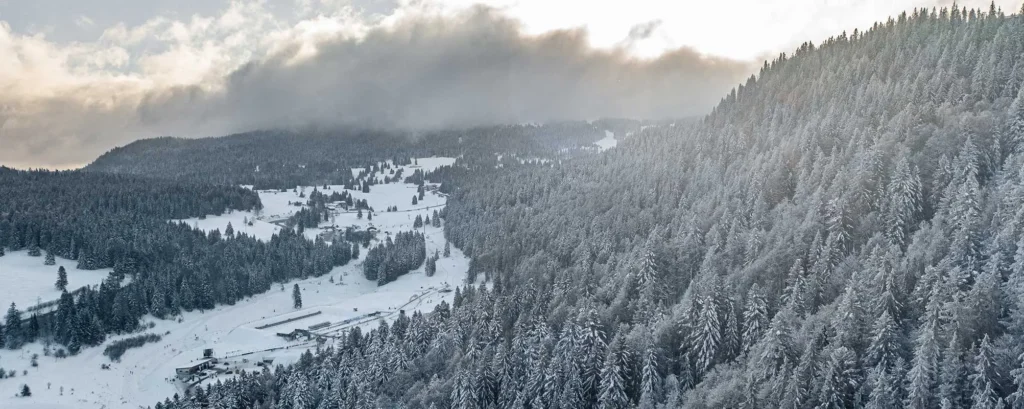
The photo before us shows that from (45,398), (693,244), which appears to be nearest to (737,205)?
(693,244)

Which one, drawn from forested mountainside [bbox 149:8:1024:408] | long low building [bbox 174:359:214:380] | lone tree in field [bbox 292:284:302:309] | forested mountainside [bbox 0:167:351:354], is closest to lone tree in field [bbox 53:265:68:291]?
forested mountainside [bbox 0:167:351:354]

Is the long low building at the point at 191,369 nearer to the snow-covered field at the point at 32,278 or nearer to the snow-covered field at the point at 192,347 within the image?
the snow-covered field at the point at 192,347

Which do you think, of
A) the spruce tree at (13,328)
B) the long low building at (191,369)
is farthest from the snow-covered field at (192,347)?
the spruce tree at (13,328)

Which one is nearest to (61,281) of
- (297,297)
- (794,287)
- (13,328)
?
(13,328)

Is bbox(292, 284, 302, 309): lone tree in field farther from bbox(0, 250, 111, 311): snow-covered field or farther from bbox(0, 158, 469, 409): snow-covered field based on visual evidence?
bbox(0, 250, 111, 311): snow-covered field

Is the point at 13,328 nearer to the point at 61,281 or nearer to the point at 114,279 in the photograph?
the point at 61,281

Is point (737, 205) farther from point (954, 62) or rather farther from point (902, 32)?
point (902, 32)

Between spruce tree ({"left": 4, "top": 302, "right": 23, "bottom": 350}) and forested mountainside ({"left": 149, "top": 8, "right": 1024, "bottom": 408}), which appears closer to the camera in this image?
forested mountainside ({"left": 149, "top": 8, "right": 1024, "bottom": 408})
